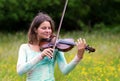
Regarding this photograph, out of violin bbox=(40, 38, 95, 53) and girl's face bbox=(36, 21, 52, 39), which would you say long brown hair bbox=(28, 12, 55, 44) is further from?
violin bbox=(40, 38, 95, 53)

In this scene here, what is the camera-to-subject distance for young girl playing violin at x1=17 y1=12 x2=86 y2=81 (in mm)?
4199

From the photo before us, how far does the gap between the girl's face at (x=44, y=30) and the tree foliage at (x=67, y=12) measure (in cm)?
1758

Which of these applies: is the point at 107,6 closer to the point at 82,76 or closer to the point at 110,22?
the point at 110,22

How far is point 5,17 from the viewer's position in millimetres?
23828

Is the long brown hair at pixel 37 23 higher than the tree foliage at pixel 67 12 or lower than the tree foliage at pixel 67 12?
higher

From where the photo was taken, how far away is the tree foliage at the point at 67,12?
2341 cm

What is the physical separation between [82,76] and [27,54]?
10.9 feet

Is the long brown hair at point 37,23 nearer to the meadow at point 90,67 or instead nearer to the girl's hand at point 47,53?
the girl's hand at point 47,53

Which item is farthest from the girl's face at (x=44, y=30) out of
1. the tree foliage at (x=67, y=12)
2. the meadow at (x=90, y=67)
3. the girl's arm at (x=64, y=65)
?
the tree foliage at (x=67, y=12)

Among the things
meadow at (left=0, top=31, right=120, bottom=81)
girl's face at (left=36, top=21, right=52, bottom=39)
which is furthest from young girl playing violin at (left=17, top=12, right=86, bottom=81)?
meadow at (left=0, top=31, right=120, bottom=81)

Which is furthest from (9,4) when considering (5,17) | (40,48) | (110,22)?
(40,48)

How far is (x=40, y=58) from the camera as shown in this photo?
4.12m

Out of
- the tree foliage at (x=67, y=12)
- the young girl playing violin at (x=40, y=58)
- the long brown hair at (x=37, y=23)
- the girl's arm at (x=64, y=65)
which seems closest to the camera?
the young girl playing violin at (x=40, y=58)

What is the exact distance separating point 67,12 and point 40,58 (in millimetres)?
22347
